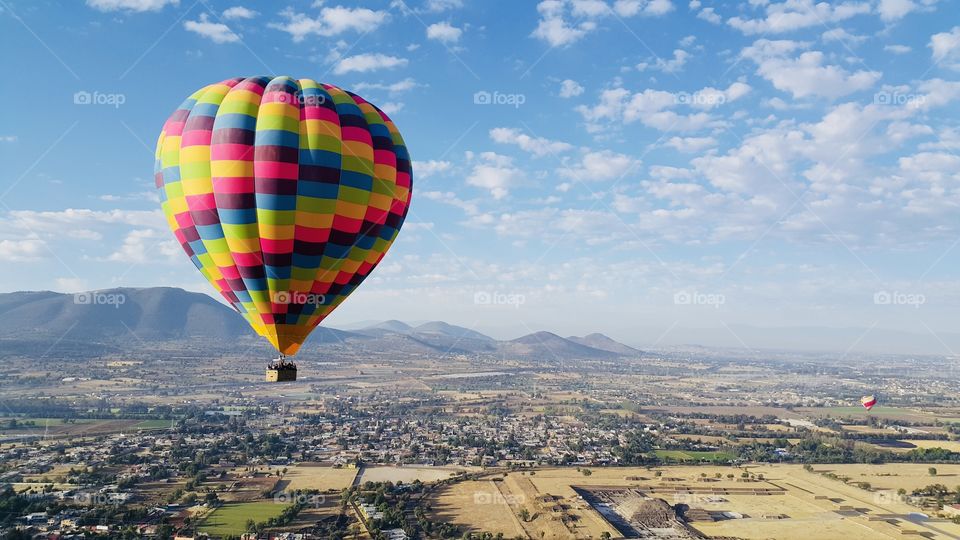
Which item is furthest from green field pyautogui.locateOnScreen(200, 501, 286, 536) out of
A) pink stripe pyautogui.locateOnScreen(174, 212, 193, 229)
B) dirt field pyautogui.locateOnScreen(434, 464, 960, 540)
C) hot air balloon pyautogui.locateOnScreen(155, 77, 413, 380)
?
pink stripe pyautogui.locateOnScreen(174, 212, 193, 229)

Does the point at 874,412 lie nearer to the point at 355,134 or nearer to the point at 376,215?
the point at 376,215

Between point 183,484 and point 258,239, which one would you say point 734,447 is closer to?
point 183,484

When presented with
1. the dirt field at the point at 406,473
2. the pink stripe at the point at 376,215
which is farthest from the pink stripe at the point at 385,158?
the dirt field at the point at 406,473

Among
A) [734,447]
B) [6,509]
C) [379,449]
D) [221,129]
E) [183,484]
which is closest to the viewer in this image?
[221,129]

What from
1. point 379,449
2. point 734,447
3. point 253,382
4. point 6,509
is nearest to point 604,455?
point 734,447

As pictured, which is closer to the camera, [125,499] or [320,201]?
[320,201]

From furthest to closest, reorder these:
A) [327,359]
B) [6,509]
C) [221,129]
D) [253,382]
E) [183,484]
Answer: [327,359]
[253,382]
[183,484]
[6,509]
[221,129]

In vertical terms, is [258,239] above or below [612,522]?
above

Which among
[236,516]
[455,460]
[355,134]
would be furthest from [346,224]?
[455,460]
